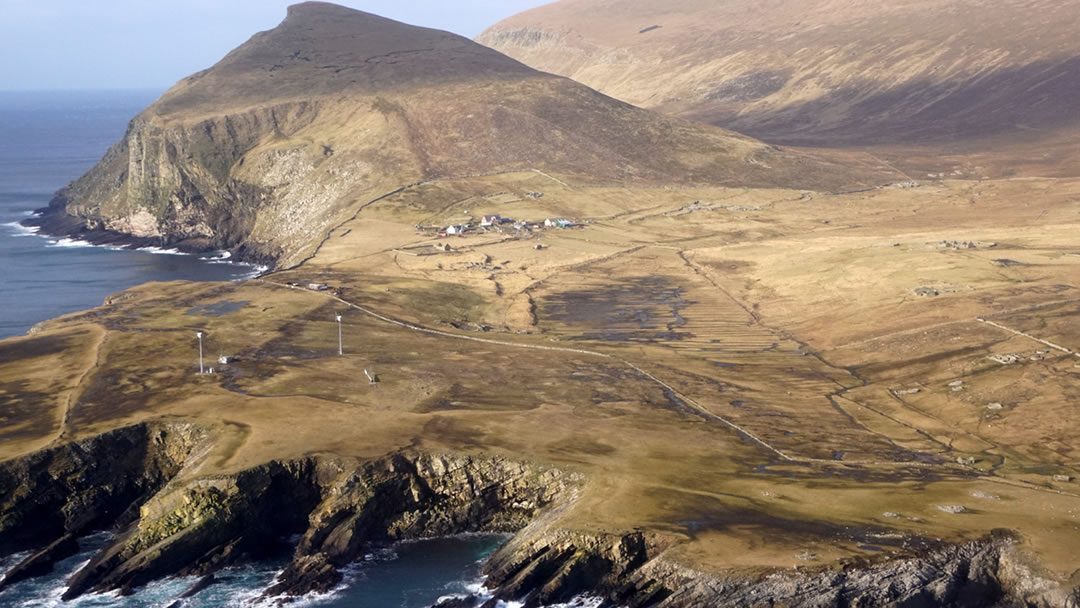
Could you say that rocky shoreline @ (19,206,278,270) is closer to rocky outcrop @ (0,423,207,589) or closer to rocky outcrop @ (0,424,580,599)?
rocky outcrop @ (0,423,207,589)

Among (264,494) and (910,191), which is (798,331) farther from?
(910,191)

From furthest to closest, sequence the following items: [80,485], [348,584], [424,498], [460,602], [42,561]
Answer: [80,485], [424,498], [42,561], [348,584], [460,602]

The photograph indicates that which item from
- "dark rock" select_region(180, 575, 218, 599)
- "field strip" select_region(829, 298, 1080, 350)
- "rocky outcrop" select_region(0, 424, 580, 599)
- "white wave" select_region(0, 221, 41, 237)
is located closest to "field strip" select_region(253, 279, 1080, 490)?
"rocky outcrop" select_region(0, 424, 580, 599)

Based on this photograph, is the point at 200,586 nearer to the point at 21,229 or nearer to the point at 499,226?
the point at 499,226

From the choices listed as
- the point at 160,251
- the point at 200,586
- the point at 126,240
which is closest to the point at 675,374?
the point at 200,586

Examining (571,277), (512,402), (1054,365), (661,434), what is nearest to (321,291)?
(571,277)
